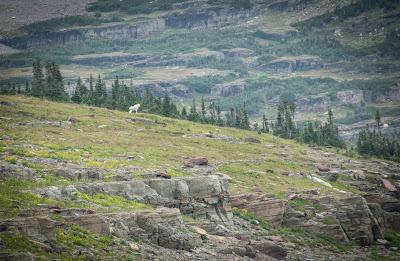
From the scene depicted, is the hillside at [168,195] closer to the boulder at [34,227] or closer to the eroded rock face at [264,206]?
the boulder at [34,227]

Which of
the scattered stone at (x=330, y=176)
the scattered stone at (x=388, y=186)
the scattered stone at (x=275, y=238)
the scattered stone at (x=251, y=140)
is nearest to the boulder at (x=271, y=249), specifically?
the scattered stone at (x=275, y=238)

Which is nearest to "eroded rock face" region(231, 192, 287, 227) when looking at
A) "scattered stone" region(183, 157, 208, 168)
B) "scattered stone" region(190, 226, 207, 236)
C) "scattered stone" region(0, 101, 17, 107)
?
"scattered stone" region(183, 157, 208, 168)

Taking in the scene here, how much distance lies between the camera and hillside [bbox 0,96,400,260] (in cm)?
6228

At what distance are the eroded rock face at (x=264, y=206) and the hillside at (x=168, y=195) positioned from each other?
192mm

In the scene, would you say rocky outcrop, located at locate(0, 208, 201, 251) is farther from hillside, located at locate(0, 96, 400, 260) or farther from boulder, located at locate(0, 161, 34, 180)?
boulder, located at locate(0, 161, 34, 180)

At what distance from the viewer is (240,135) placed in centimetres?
19288

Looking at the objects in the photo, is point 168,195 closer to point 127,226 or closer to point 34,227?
point 127,226

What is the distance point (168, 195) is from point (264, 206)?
20565 millimetres

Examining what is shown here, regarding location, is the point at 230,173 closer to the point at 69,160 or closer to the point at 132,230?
the point at 69,160

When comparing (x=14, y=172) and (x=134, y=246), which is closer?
(x=134, y=246)

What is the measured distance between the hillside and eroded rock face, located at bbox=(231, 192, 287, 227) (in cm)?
19

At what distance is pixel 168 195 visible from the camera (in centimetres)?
8262

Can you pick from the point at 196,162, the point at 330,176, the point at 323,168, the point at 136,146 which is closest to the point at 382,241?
the point at 196,162

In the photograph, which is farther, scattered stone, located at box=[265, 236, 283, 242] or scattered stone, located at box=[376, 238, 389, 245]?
scattered stone, located at box=[376, 238, 389, 245]
